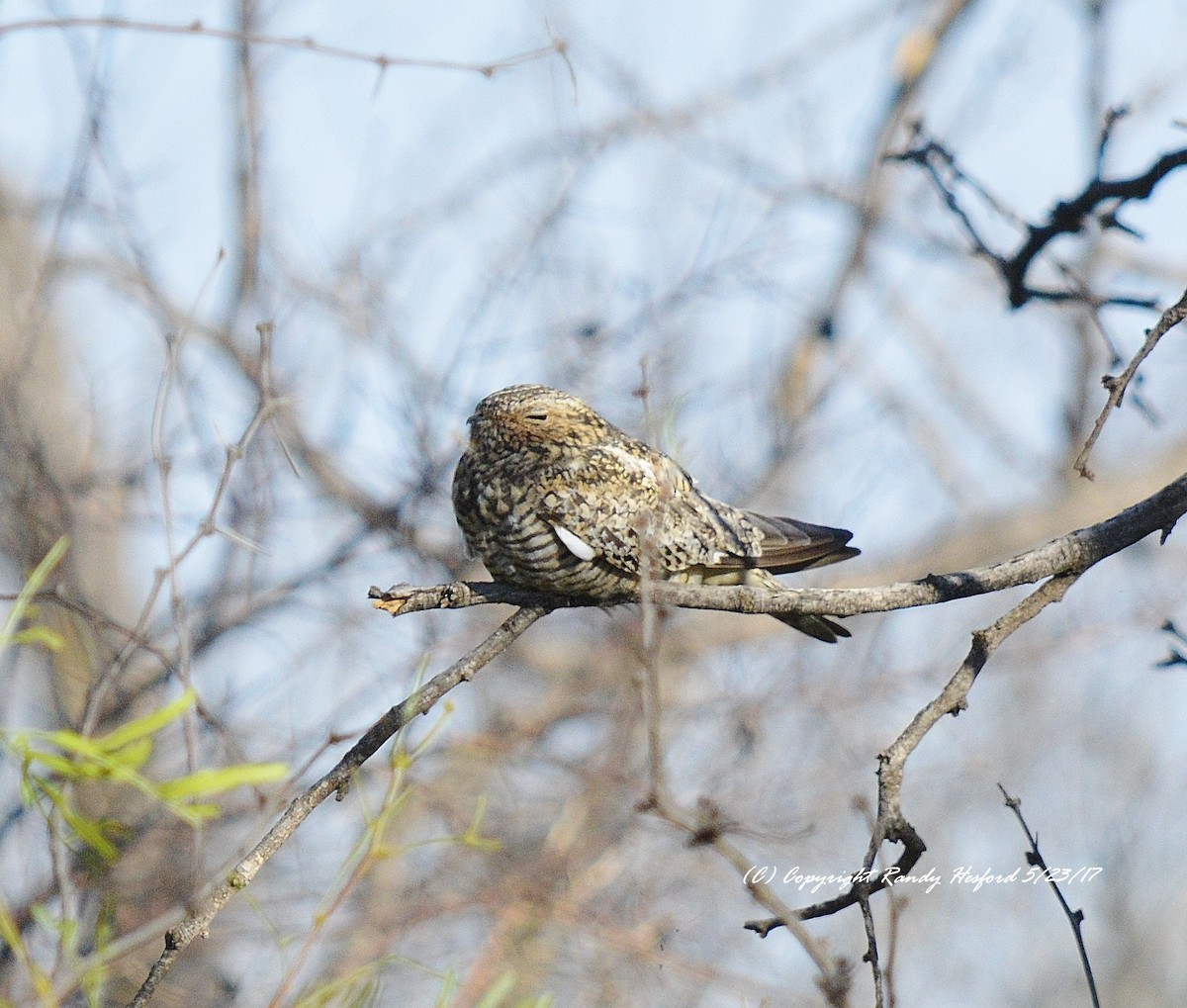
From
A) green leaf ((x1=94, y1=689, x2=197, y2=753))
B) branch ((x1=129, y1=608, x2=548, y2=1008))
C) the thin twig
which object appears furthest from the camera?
the thin twig

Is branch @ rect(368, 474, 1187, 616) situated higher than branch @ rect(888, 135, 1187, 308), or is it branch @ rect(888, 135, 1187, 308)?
branch @ rect(888, 135, 1187, 308)

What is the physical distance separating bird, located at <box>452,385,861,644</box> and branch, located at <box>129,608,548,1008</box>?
609 mm

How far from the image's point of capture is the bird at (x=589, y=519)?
3.94 meters

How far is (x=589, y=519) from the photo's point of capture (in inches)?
155

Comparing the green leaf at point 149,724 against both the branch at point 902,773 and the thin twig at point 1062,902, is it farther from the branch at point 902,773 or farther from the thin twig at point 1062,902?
the thin twig at point 1062,902

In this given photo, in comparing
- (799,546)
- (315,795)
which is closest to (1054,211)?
(799,546)

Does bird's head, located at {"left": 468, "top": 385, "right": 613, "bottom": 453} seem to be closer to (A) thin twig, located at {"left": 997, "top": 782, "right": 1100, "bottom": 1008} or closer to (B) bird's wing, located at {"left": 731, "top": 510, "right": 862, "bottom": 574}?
(B) bird's wing, located at {"left": 731, "top": 510, "right": 862, "bottom": 574}

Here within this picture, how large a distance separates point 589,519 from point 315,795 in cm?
170

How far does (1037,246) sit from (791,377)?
6130 millimetres

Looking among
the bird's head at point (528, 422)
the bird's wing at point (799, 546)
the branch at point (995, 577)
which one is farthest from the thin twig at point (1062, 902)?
the bird's head at point (528, 422)

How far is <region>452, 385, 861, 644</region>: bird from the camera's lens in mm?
3938

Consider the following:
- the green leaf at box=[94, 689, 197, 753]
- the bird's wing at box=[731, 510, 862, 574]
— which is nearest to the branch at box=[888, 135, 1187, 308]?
the bird's wing at box=[731, 510, 862, 574]

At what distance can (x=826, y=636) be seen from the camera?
4.07 m

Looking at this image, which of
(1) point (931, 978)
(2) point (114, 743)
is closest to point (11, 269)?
(2) point (114, 743)
